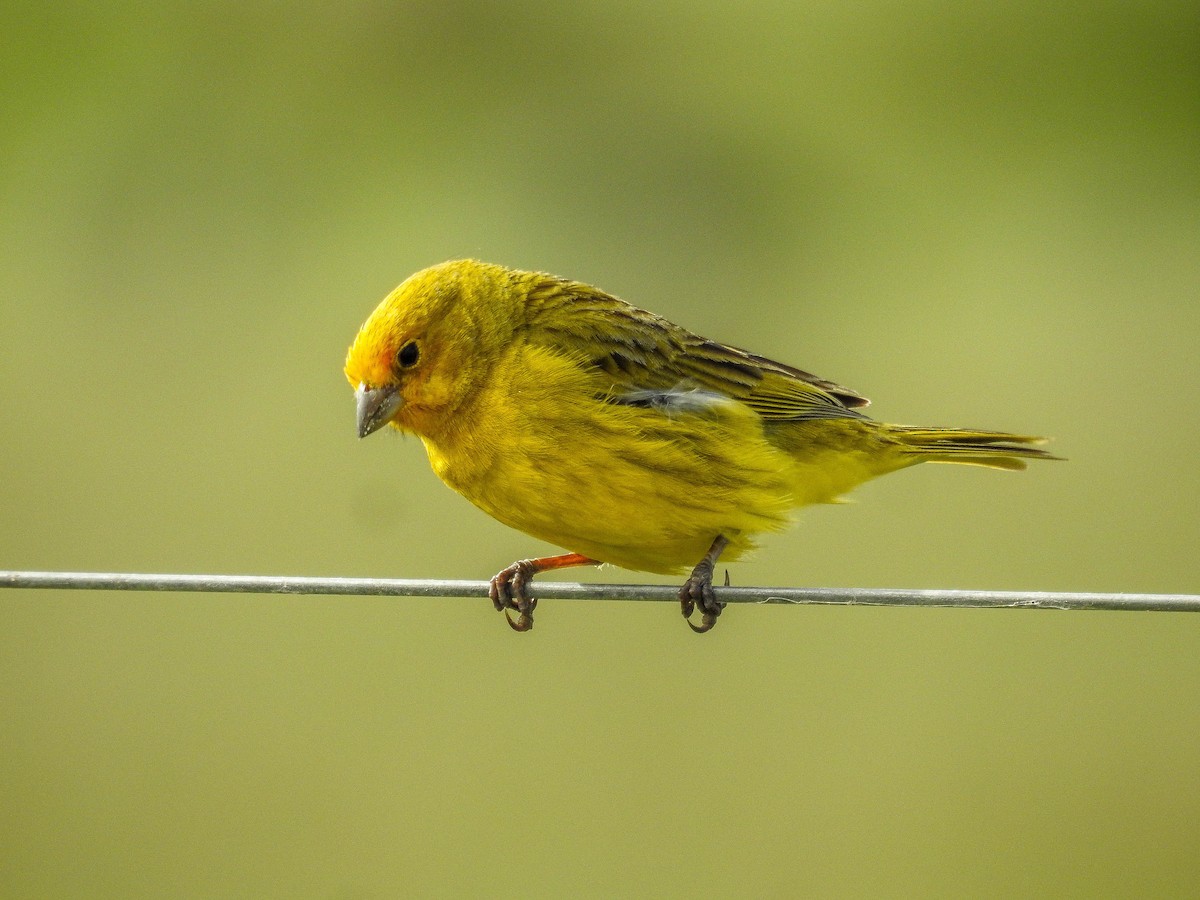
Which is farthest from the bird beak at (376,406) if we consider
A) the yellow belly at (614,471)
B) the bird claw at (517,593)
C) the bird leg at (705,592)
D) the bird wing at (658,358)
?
the bird leg at (705,592)

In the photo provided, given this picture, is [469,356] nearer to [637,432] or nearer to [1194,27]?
[637,432]

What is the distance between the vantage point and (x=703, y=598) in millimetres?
3598

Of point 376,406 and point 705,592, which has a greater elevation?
point 376,406

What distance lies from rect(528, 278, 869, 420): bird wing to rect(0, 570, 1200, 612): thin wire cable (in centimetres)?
106

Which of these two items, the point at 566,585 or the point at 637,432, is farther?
the point at 637,432

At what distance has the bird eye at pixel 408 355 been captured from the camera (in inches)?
145

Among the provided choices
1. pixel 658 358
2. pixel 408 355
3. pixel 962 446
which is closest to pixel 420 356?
pixel 408 355

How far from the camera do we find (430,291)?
3.83m

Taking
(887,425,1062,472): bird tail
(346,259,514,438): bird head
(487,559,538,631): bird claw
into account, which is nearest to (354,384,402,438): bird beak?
(346,259,514,438): bird head

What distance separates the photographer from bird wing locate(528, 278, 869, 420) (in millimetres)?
3928

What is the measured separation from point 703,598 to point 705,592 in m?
0.03

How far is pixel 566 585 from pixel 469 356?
1084mm

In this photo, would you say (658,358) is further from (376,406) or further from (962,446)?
(962,446)

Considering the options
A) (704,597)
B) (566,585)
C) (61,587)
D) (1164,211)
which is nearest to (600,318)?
(704,597)
